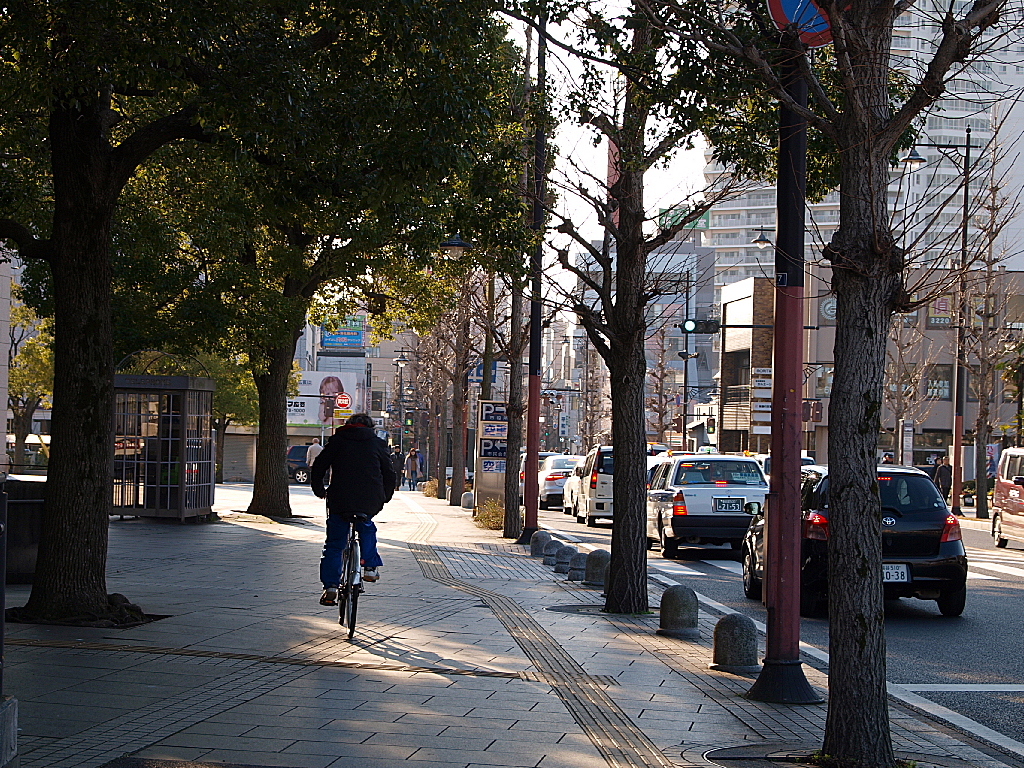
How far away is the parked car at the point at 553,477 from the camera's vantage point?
4016cm

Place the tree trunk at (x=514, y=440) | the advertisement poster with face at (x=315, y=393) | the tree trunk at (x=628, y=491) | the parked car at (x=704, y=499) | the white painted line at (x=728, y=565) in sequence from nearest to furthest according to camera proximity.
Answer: the tree trunk at (x=628, y=491) → the white painted line at (x=728, y=565) → the parked car at (x=704, y=499) → the tree trunk at (x=514, y=440) → the advertisement poster with face at (x=315, y=393)

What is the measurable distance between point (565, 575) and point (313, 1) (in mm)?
8876

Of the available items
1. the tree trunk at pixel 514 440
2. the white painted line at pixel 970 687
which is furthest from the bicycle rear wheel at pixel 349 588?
the tree trunk at pixel 514 440

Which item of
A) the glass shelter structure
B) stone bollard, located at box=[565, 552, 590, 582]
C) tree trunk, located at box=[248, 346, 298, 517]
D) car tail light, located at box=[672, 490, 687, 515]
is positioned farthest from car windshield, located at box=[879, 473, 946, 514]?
tree trunk, located at box=[248, 346, 298, 517]

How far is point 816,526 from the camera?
495 inches

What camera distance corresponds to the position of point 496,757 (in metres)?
5.80

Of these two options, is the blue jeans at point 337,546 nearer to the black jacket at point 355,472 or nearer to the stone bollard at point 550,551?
the black jacket at point 355,472

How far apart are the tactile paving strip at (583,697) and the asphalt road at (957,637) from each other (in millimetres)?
2510

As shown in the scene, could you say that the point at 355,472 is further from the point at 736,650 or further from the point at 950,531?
the point at 950,531

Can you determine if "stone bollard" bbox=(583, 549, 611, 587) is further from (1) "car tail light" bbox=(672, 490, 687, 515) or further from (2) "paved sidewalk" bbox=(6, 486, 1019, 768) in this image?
(1) "car tail light" bbox=(672, 490, 687, 515)

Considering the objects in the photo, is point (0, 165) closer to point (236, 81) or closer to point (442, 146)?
point (236, 81)

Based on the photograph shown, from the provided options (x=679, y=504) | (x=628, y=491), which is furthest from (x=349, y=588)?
(x=679, y=504)

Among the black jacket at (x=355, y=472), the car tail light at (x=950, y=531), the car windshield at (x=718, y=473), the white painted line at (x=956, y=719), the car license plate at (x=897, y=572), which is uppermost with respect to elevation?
the black jacket at (x=355, y=472)

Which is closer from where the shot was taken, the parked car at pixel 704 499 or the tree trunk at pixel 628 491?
the tree trunk at pixel 628 491
